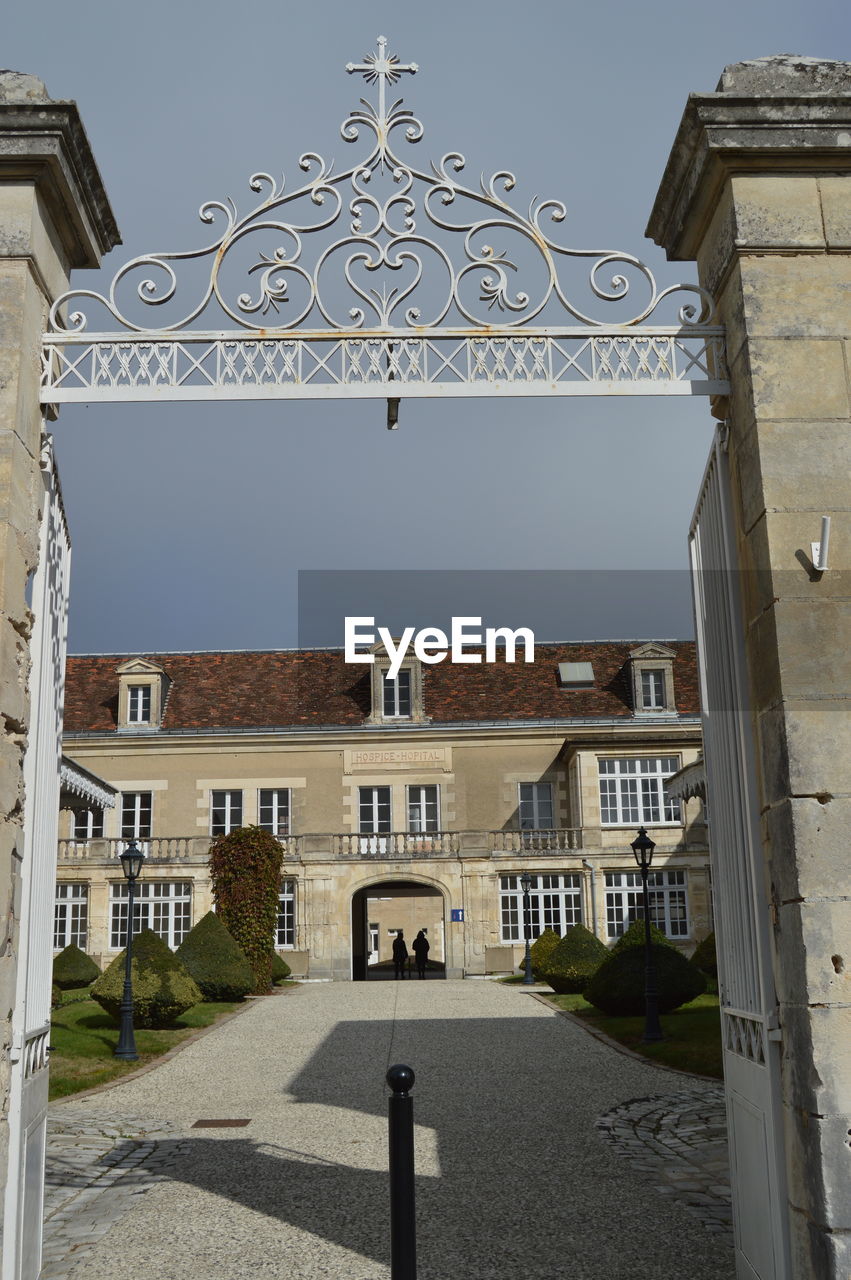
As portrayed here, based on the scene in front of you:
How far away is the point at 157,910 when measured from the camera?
28.1 meters

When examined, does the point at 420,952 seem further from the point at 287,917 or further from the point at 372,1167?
the point at 372,1167

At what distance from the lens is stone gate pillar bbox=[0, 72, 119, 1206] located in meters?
4.17

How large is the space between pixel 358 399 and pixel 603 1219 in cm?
406

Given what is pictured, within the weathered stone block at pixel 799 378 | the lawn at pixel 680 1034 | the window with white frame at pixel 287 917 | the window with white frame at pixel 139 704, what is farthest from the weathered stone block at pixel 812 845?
the window with white frame at pixel 139 704

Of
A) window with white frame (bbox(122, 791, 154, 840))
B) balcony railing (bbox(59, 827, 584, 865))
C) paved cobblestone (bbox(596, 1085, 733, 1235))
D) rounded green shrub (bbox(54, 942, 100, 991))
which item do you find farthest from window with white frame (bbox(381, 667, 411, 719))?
paved cobblestone (bbox(596, 1085, 733, 1235))

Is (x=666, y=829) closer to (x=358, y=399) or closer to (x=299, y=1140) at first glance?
(x=299, y=1140)

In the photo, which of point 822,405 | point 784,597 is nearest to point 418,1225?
point 784,597

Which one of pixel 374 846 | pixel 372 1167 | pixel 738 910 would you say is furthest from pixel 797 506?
pixel 374 846

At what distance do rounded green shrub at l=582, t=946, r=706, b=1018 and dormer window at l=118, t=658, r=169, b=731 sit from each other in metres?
18.8

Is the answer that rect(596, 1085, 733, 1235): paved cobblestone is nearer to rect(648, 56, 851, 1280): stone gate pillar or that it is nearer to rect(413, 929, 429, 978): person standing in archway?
rect(648, 56, 851, 1280): stone gate pillar

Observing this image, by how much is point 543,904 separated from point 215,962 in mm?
10912

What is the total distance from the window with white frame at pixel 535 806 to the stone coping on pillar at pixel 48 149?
26723 millimetres

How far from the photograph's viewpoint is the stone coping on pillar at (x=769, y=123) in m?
4.39

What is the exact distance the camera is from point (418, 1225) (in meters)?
5.63
